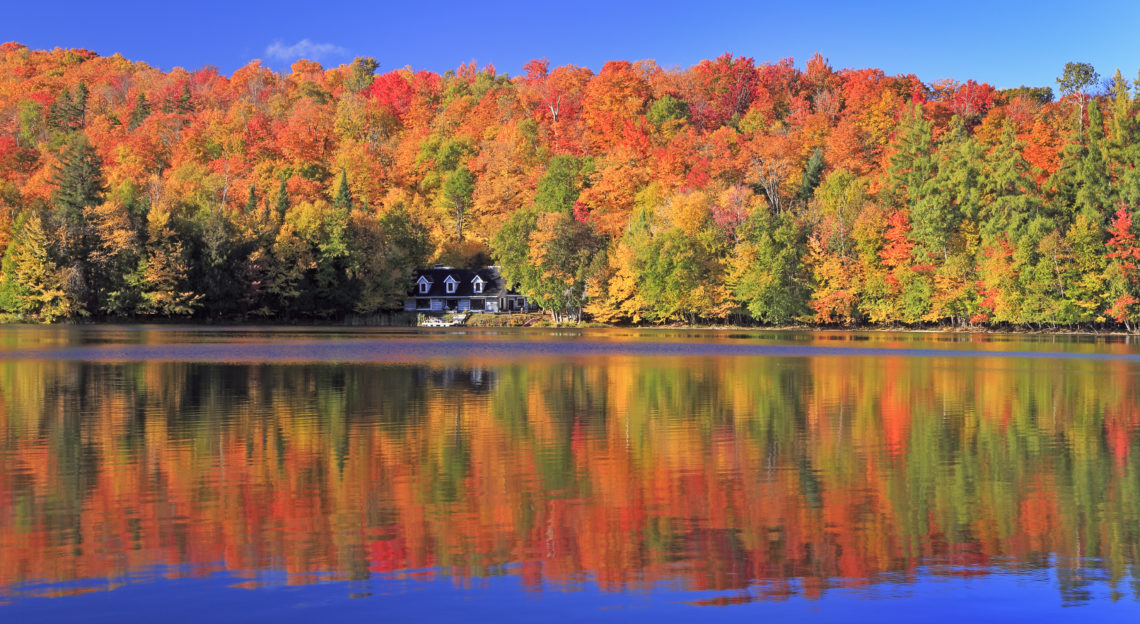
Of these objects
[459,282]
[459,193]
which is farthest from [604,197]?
[459,193]

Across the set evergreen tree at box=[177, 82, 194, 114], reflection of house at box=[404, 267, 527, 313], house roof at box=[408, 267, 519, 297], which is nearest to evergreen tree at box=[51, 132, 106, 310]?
reflection of house at box=[404, 267, 527, 313]

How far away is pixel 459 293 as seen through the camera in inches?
4675

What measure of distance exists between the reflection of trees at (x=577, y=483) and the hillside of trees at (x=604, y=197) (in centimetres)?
5332

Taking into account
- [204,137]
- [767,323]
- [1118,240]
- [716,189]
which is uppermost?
[204,137]

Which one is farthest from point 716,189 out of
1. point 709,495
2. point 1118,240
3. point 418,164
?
point 709,495

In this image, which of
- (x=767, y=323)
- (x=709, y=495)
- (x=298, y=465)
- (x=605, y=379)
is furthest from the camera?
(x=767, y=323)

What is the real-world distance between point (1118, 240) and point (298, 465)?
69.9 m

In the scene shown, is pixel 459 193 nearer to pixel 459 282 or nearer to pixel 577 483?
pixel 459 282

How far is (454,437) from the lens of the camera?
19.3 m

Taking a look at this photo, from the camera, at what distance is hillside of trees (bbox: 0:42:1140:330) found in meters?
77.9

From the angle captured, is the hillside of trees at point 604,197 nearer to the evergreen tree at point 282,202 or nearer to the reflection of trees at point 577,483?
the evergreen tree at point 282,202

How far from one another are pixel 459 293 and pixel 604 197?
1965 cm

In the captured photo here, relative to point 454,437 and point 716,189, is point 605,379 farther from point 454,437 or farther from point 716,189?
point 716,189

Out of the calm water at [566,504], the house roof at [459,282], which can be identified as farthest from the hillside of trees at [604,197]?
the calm water at [566,504]
